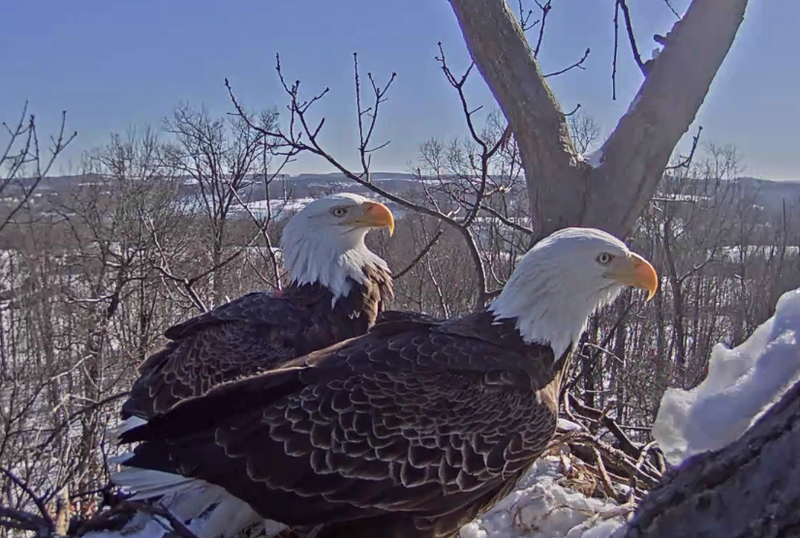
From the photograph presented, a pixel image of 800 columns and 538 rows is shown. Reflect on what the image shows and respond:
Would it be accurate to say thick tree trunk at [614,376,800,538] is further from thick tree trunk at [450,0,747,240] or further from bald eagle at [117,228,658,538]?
thick tree trunk at [450,0,747,240]

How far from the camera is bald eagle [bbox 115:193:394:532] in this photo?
13.6 ft

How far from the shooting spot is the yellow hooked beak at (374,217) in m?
4.75

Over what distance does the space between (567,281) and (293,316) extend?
1742 millimetres

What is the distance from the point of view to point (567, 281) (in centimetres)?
338

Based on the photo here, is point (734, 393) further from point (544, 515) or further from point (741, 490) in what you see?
point (544, 515)

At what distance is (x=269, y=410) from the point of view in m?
3.01

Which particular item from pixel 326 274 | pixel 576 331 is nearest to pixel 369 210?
pixel 326 274

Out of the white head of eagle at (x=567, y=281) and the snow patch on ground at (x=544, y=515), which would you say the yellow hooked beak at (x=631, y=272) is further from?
the snow patch on ground at (x=544, y=515)

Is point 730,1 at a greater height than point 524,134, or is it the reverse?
point 730,1

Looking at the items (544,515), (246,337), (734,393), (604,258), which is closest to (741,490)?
(734,393)

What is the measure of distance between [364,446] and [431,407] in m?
0.32

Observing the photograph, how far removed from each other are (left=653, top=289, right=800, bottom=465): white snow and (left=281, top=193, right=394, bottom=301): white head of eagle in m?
3.81

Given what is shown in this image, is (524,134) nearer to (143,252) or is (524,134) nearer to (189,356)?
(189,356)

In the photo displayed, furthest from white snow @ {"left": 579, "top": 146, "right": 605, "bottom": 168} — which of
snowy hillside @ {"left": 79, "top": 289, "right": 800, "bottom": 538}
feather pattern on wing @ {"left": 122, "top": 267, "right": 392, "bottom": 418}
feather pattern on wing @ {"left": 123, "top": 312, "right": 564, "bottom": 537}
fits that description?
snowy hillside @ {"left": 79, "top": 289, "right": 800, "bottom": 538}
